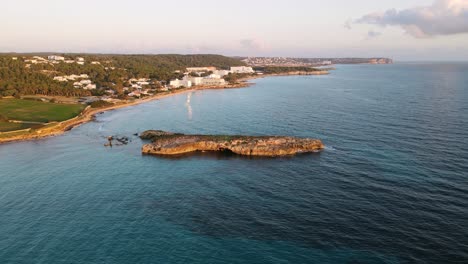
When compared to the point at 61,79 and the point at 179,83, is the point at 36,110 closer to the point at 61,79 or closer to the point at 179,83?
the point at 61,79

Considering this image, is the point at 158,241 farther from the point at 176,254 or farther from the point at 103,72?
the point at 103,72

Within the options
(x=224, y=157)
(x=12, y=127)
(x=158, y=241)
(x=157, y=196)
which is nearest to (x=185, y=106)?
(x=12, y=127)

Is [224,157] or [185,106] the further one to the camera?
[185,106]

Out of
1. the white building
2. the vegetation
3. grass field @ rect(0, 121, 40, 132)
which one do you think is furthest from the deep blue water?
the white building

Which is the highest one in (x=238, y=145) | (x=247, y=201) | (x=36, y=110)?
(x=36, y=110)

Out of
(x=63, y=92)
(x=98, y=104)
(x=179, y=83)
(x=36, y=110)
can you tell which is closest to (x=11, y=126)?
(x=36, y=110)

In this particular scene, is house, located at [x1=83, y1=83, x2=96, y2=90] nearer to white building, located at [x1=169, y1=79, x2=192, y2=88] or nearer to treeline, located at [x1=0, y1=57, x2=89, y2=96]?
treeline, located at [x1=0, y1=57, x2=89, y2=96]
